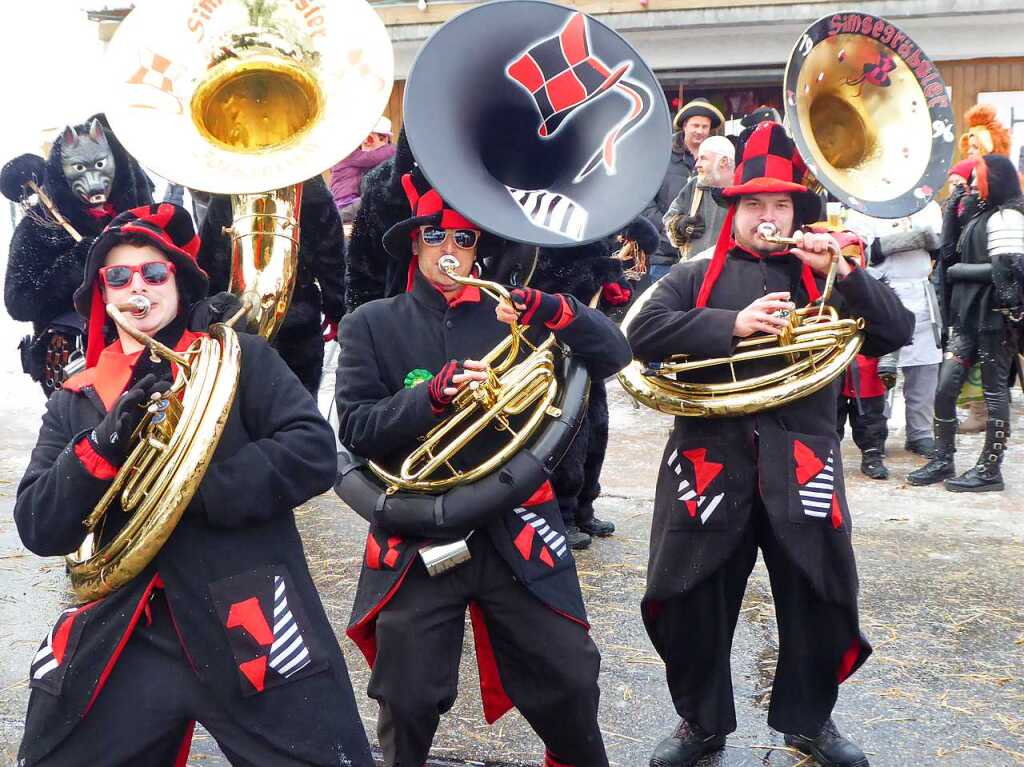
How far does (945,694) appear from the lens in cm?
368

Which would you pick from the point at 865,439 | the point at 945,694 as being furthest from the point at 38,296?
the point at 865,439

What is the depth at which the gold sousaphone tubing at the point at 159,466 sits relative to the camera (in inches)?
90.0

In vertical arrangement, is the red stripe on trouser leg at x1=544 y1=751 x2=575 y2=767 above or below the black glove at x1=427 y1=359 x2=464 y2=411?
below

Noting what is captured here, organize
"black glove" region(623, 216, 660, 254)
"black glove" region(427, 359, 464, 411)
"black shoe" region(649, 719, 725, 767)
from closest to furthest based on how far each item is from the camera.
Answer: "black glove" region(427, 359, 464, 411)
"black shoe" region(649, 719, 725, 767)
"black glove" region(623, 216, 660, 254)

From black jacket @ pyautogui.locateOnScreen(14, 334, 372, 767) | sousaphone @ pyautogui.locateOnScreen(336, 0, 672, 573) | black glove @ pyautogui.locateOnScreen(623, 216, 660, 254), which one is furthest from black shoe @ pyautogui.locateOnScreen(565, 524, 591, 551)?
black jacket @ pyautogui.locateOnScreen(14, 334, 372, 767)

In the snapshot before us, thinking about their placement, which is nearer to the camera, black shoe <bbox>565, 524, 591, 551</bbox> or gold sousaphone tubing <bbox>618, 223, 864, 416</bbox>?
gold sousaphone tubing <bbox>618, 223, 864, 416</bbox>

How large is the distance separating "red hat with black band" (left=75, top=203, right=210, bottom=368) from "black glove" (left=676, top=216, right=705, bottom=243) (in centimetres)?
418

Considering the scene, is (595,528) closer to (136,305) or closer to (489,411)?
(489,411)

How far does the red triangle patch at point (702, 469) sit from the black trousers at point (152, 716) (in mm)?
1308

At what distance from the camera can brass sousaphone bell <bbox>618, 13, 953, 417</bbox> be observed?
3115 millimetres

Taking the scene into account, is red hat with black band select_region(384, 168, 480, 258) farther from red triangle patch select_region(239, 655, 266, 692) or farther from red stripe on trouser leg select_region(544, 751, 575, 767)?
red stripe on trouser leg select_region(544, 751, 575, 767)

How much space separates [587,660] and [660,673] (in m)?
1.17

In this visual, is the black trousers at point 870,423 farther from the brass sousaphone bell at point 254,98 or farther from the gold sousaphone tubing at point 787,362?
the brass sousaphone bell at point 254,98

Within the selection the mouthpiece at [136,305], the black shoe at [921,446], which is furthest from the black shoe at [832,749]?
the black shoe at [921,446]
